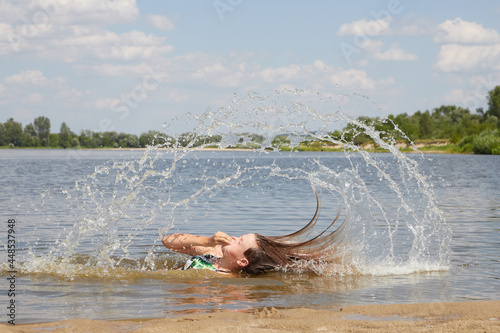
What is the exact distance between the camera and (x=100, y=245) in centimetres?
1177

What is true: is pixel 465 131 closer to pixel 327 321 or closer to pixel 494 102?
pixel 494 102

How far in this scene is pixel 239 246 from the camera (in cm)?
909

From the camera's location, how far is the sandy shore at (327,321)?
6.17 meters

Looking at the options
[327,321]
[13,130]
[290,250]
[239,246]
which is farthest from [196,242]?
[13,130]

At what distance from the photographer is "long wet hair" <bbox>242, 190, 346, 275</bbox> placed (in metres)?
9.24

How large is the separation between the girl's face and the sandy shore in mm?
1769

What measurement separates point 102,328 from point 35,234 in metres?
8.28

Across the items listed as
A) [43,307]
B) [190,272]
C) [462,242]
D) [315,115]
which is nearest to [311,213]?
[462,242]

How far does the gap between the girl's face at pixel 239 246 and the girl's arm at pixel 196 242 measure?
Answer: 10cm

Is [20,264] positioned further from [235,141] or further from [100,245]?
[235,141]

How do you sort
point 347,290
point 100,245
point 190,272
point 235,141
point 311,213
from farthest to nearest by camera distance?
point 311,213 < point 100,245 < point 235,141 < point 190,272 < point 347,290

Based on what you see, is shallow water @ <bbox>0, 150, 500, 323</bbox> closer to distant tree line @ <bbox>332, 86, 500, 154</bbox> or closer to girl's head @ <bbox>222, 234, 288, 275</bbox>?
girl's head @ <bbox>222, 234, 288, 275</bbox>

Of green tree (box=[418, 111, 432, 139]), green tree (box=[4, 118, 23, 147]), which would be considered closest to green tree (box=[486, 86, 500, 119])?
green tree (box=[418, 111, 432, 139])

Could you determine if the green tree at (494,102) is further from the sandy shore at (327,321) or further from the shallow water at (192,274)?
the sandy shore at (327,321)
